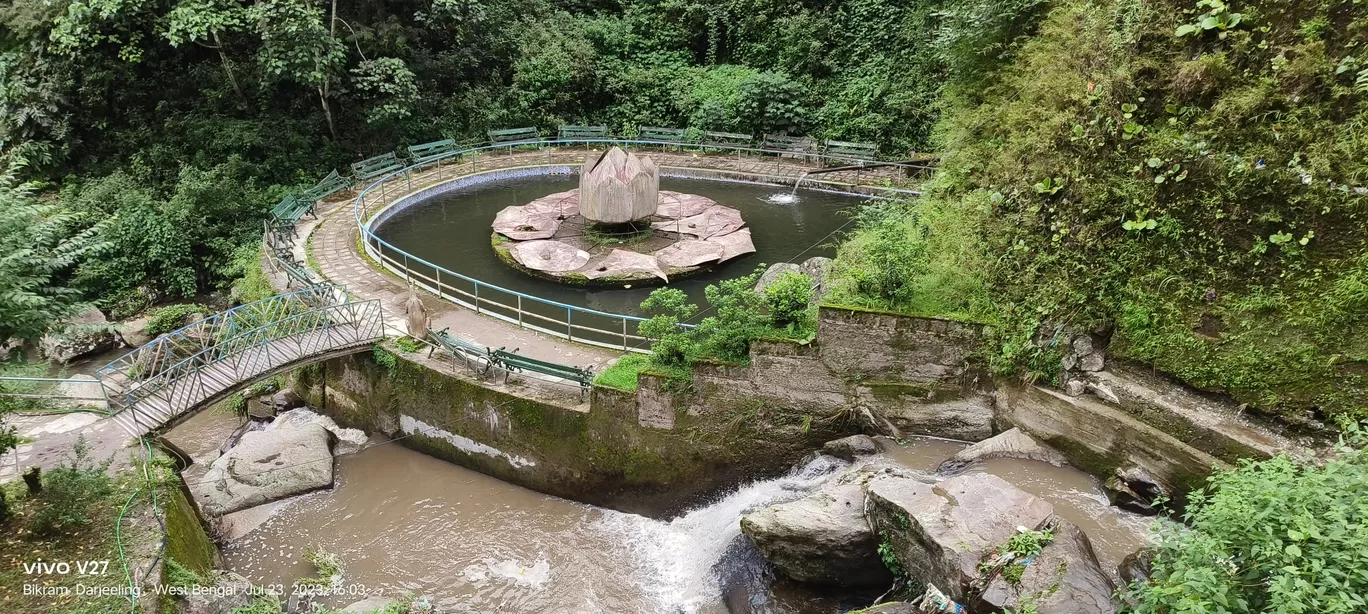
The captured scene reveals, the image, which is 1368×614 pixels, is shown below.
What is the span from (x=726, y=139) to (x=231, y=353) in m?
17.6

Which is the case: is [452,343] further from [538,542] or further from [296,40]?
[296,40]

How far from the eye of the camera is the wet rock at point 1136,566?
7.30m

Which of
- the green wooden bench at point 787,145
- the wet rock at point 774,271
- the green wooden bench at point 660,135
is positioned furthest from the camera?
the green wooden bench at point 660,135

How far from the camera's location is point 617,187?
16.7 metres

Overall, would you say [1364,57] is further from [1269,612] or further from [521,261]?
[521,261]

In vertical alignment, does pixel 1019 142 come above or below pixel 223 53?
below

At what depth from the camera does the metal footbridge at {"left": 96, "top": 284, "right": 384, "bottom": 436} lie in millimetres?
10162

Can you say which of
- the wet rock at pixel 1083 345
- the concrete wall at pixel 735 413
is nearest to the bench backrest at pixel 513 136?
the concrete wall at pixel 735 413

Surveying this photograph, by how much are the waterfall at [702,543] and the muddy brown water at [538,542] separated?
0.07ft

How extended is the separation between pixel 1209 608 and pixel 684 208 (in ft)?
50.4

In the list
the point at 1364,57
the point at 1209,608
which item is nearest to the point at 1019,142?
the point at 1364,57

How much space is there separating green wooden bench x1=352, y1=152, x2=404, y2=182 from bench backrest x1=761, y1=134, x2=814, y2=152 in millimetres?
12144

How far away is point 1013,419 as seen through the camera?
10.5m

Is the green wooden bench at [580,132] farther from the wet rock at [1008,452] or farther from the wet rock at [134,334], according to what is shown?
the wet rock at [1008,452]
